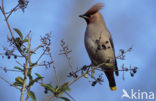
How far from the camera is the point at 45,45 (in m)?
1.38

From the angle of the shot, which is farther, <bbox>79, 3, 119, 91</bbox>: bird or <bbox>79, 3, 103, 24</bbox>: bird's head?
<bbox>79, 3, 103, 24</bbox>: bird's head

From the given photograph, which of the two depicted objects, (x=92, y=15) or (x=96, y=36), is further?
(x=92, y=15)

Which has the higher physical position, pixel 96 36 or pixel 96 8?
pixel 96 8

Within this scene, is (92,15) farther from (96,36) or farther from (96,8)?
(96,36)

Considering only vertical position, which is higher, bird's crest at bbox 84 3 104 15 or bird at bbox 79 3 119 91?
bird's crest at bbox 84 3 104 15

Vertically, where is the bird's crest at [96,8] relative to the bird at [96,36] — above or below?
above

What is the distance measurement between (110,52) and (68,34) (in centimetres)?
153

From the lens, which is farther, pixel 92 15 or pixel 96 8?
pixel 92 15

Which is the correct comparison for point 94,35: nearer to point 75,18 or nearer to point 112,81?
point 112,81

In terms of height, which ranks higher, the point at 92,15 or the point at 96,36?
the point at 92,15

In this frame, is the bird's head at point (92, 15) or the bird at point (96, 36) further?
the bird's head at point (92, 15)

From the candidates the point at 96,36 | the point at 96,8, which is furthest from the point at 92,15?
the point at 96,36

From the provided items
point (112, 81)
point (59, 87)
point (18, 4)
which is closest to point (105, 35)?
point (112, 81)

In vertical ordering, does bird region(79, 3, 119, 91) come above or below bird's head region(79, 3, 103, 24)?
below
